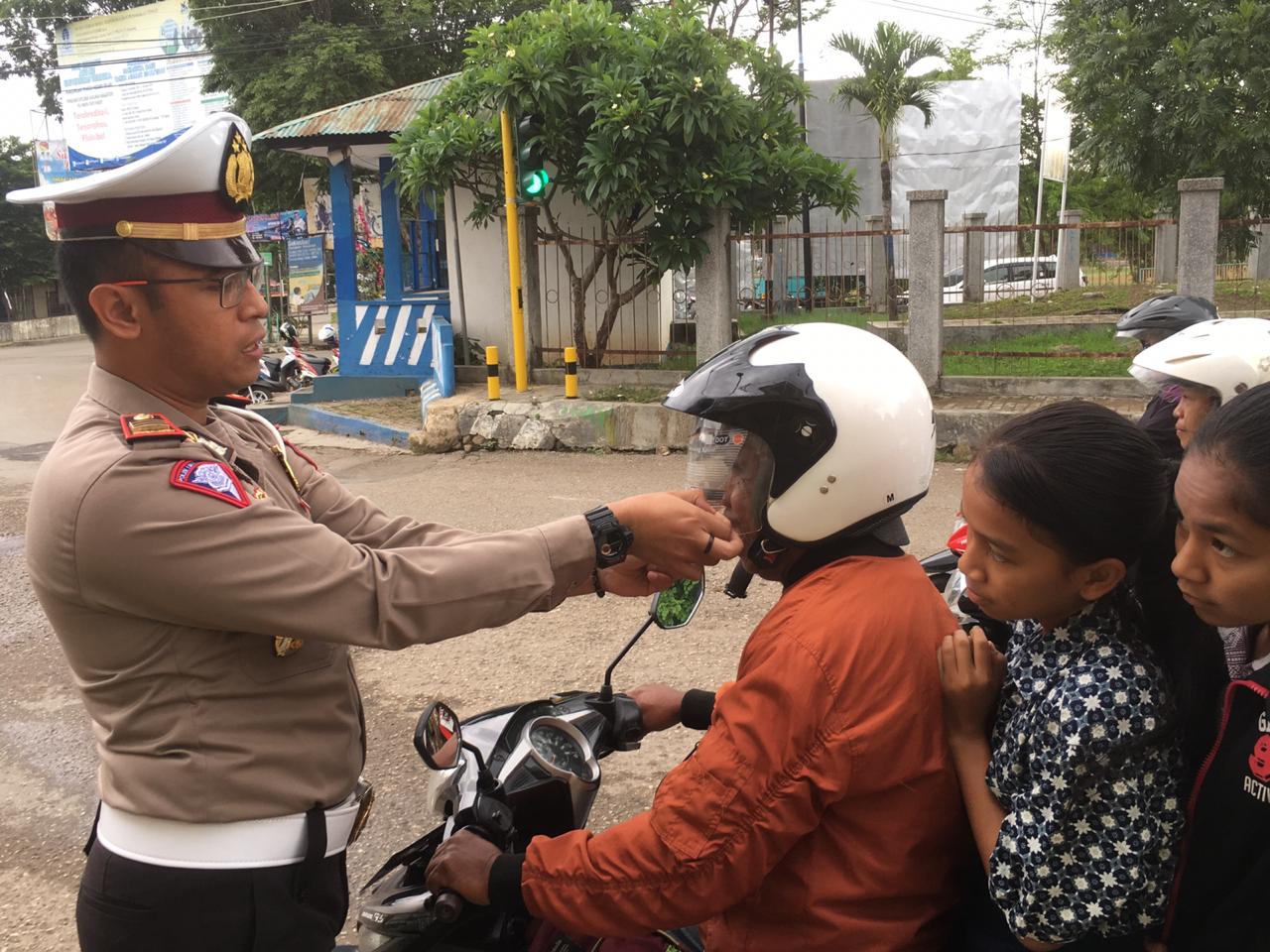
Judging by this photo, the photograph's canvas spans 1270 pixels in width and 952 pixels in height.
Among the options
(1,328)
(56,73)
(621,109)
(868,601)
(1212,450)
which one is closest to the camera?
(1212,450)

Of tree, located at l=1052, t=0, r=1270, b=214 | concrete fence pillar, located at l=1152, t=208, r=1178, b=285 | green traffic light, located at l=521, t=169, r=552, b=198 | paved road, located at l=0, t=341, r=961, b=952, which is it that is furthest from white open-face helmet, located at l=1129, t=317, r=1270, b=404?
tree, located at l=1052, t=0, r=1270, b=214

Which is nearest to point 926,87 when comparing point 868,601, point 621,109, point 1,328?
point 621,109

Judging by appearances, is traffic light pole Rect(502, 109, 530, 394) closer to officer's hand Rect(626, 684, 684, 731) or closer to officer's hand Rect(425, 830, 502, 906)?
officer's hand Rect(626, 684, 684, 731)

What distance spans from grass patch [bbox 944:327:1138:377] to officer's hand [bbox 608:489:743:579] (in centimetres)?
840

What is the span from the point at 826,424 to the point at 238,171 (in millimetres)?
1054

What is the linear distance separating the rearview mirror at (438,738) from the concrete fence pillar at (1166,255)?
31.9 feet

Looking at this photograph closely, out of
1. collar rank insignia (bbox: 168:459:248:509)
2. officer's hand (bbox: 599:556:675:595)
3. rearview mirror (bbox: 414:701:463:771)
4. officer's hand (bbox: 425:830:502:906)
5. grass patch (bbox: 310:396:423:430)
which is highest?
collar rank insignia (bbox: 168:459:248:509)

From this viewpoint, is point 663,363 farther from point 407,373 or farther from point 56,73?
point 56,73

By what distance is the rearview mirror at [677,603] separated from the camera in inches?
82.9

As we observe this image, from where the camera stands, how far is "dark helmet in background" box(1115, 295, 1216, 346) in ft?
14.6

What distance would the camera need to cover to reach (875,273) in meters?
16.8

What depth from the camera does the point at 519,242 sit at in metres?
12.1

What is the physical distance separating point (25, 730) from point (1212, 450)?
15.1 feet

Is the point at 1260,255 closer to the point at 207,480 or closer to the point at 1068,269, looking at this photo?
the point at 1068,269
